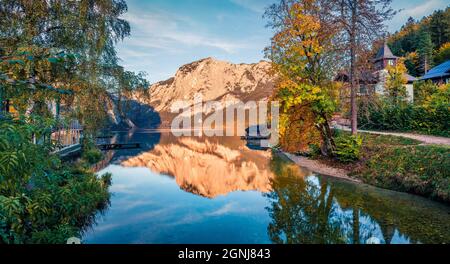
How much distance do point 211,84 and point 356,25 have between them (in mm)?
160629

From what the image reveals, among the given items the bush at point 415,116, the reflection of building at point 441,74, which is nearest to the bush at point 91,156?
the bush at point 415,116

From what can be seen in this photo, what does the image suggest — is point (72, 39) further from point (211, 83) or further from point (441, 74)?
point (211, 83)

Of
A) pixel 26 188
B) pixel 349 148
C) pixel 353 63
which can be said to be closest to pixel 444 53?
pixel 353 63

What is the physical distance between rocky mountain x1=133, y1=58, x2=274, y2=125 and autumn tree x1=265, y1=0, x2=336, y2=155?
5179 inches

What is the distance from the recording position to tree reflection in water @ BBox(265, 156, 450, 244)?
7989 mm

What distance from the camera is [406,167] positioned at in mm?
14258

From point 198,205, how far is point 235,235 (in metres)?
3.88

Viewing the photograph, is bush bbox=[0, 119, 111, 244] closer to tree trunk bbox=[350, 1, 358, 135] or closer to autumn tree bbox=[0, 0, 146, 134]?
autumn tree bbox=[0, 0, 146, 134]

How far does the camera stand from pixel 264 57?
63.1 feet

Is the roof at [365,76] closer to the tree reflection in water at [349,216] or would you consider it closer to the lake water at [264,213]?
the lake water at [264,213]

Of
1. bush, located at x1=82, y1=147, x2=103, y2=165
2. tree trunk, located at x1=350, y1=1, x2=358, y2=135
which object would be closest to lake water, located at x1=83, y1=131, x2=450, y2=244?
tree trunk, located at x1=350, y1=1, x2=358, y2=135

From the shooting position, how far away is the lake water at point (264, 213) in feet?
27.3
